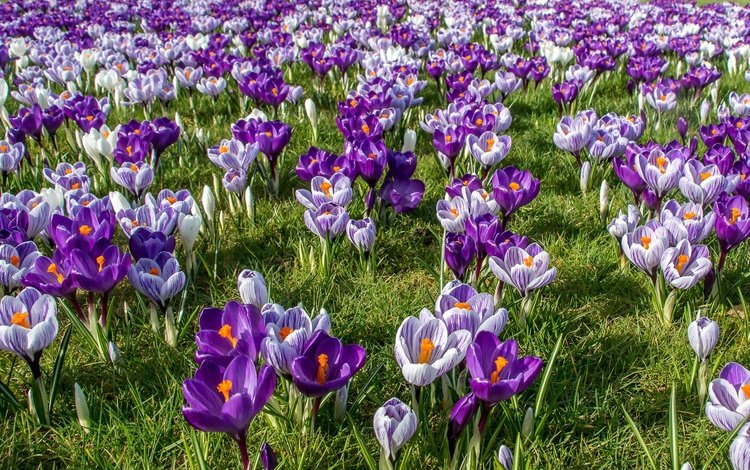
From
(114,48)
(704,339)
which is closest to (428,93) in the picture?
(114,48)

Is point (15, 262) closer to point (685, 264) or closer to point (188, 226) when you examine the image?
point (188, 226)

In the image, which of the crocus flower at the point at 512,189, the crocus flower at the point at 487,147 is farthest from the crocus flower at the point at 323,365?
the crocus flower at the point at 487,147

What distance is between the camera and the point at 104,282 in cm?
239

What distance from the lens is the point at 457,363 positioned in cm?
201

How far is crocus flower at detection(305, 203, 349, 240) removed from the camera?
3.10 meters

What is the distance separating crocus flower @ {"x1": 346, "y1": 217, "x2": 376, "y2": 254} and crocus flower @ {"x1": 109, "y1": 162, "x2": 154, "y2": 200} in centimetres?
118

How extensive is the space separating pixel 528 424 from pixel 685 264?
0.99 meters

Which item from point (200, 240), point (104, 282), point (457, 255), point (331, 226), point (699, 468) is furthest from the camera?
point (200, 240)

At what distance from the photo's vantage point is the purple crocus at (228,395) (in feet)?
5.48

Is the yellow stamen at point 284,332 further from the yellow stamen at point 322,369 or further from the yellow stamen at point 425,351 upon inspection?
the yellow stamen at point 425,351

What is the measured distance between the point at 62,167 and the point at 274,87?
1873 mm

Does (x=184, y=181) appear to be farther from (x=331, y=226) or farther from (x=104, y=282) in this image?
(x=104, y=282)

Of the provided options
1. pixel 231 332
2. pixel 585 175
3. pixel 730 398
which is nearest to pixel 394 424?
pixel 231 332

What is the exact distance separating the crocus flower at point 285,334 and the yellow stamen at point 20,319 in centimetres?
77
